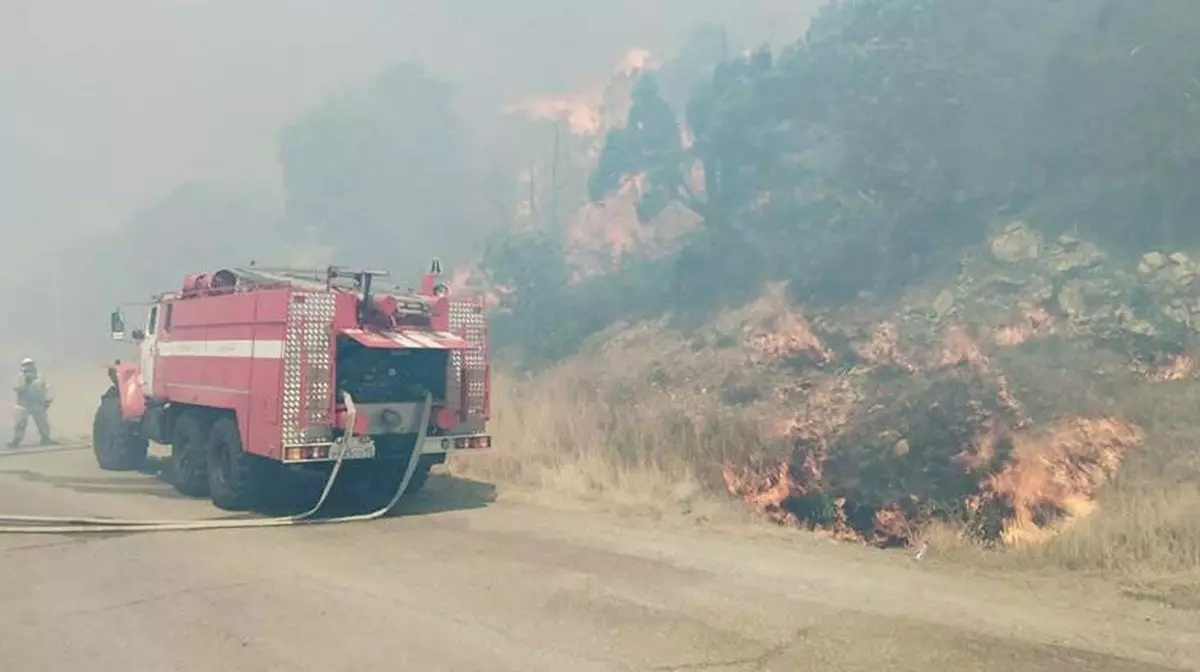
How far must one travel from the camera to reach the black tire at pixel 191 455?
10859mm

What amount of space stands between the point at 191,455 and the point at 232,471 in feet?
5.09

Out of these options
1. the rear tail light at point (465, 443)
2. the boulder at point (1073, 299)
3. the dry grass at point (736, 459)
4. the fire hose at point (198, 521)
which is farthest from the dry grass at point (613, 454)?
the boulder at point (1073, 299)

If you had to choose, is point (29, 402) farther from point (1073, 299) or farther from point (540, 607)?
point (1073, 299)

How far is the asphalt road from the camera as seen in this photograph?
4836mm

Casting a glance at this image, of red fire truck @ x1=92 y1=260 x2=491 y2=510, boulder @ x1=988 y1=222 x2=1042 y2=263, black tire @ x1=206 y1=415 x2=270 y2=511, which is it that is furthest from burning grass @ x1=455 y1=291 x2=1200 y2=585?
boulder @ x1=988 y1=222 x2=1042 y2=263

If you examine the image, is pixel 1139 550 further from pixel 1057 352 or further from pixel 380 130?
pixel 380 130

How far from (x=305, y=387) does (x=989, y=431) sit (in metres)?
7.35

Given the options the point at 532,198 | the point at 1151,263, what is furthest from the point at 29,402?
the point at 532,198

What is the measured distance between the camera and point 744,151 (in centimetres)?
3166

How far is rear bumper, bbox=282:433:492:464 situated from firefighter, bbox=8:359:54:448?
1187cm

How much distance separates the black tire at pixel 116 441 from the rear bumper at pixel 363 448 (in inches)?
228

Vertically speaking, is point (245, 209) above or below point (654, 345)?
above

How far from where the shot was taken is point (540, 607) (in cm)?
582

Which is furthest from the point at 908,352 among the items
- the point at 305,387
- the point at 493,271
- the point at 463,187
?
the point at 463,187
